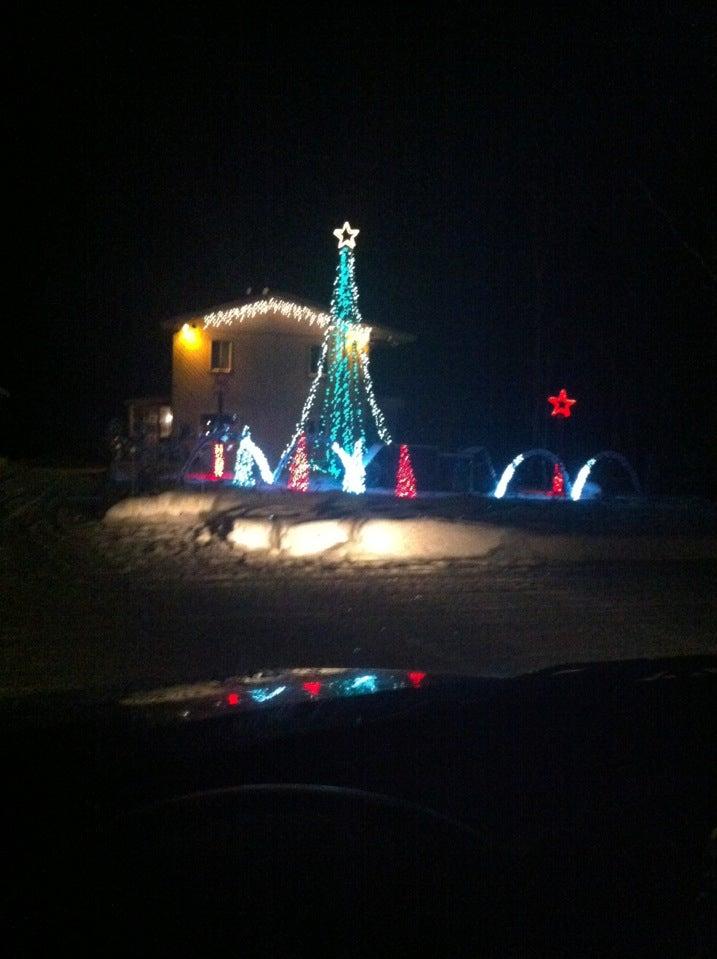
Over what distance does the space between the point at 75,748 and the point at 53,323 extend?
73.5 meters

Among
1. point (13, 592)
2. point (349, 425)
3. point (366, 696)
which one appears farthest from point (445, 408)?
point (366, 696)

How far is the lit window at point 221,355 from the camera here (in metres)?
30.6

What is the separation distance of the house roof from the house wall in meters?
0.21

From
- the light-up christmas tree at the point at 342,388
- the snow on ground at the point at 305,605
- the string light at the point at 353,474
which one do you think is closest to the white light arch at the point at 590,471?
the string light at the point at 353,474

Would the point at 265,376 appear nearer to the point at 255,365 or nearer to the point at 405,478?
the point at 255,365

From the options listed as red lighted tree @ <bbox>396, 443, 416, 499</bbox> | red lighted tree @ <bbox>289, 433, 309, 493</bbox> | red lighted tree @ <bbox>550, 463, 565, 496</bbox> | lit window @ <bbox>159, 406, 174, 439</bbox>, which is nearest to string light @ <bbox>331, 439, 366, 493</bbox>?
red lighted tree @ <bbox>396, 443, 416, 499</bbox>

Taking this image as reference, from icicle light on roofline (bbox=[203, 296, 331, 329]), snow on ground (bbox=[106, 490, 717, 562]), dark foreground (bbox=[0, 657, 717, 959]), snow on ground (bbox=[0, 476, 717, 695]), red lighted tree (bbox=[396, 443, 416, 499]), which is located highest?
icicle light on roofline (bbox=[203, 296, 331, 329])

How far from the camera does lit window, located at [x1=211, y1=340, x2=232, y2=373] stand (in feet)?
100

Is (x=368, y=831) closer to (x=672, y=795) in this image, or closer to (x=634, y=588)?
(x=672, y=795)

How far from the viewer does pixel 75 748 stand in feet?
10.7

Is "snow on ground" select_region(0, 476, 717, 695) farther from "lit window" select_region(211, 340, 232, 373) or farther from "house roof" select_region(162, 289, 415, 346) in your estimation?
"lit window" select_region(211, 340, 232, 373)

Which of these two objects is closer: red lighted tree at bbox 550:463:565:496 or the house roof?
red lighted tree at bbox 550:463:565:496

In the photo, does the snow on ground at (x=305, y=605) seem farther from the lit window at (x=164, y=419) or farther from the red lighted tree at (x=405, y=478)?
the lit window at (x=164, y=419)

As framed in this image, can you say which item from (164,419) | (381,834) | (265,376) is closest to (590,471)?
(265,376)
